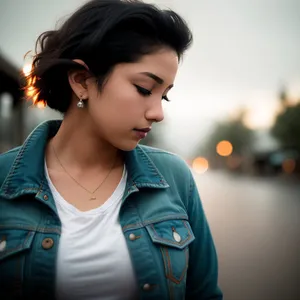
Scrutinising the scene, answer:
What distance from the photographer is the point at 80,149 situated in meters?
1.92

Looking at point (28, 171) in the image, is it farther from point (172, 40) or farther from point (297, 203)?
point (297, 203)

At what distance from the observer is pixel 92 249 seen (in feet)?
5.16

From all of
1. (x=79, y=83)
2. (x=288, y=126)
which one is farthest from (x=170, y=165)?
(x=288, y=126)

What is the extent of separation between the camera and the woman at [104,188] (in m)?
1.57

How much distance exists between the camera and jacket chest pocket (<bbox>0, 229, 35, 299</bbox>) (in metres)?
1.54

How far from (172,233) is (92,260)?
1.42ft

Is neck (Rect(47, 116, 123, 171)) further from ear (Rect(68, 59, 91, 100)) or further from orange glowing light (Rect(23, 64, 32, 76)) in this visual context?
orange glowing light (Rect(23, 64, 32, 76))

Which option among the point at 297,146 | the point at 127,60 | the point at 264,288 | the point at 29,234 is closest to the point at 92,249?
the point at 29,234

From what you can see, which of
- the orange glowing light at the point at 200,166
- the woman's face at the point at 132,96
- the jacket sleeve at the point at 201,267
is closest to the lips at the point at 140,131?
the woman's face at the point at 132,96

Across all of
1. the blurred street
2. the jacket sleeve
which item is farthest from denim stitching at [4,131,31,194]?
the blurred street

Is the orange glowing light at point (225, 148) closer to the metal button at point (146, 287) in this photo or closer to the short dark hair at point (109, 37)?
the short dark hair at point (109, 37)

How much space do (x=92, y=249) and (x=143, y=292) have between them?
0.31 metres

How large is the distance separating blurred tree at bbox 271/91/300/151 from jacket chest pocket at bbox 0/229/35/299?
117ft

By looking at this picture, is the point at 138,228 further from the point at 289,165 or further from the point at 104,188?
the point at 289,165
